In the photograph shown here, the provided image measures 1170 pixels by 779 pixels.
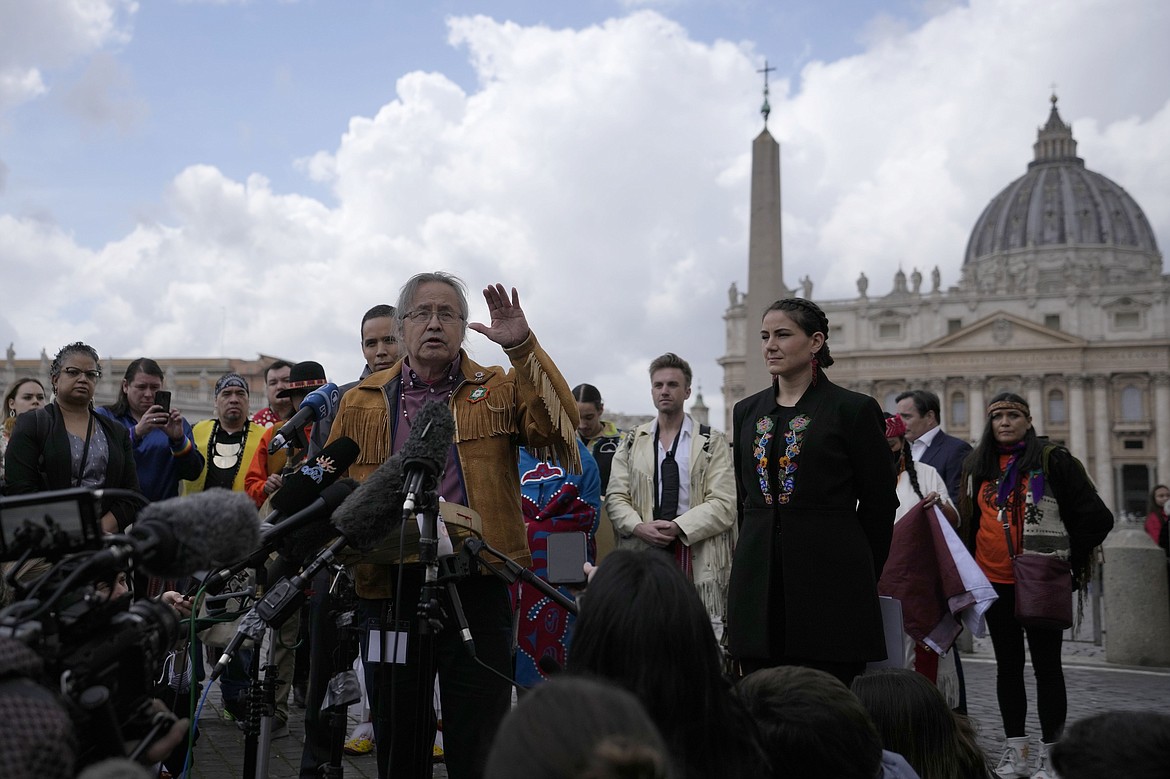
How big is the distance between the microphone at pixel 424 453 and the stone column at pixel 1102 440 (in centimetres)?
9571

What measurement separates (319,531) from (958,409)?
310ft

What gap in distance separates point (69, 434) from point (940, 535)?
502 centimetres

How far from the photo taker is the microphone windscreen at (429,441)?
3223 mm

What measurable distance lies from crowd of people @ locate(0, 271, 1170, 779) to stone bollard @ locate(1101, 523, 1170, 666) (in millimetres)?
3829

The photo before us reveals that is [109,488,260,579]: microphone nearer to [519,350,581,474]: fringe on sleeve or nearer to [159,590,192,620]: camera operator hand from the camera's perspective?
[519,350,581,474]: fringe on sleeve

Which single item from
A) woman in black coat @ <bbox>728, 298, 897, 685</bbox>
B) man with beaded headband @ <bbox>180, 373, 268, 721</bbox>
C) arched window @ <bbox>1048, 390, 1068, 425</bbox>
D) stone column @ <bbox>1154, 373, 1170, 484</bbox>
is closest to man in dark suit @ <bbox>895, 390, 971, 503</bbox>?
woman in black coat @ <bbox>728, 298, 897, 685</bbox>

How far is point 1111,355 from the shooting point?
89.5m

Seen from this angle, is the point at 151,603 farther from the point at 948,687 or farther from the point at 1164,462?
the point at 1164,462

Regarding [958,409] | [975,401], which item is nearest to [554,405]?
[975,401]

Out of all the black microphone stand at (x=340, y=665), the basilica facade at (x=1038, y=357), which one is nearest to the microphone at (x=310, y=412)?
the black microphone stand at (x=340, y=665)

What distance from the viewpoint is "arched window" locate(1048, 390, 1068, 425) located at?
3538 inches

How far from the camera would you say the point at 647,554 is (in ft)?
8.31

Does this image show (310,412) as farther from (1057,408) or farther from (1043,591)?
(1057,408)

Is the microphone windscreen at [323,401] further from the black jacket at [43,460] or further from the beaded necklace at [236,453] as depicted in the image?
the beaded necklace at [236,453]
